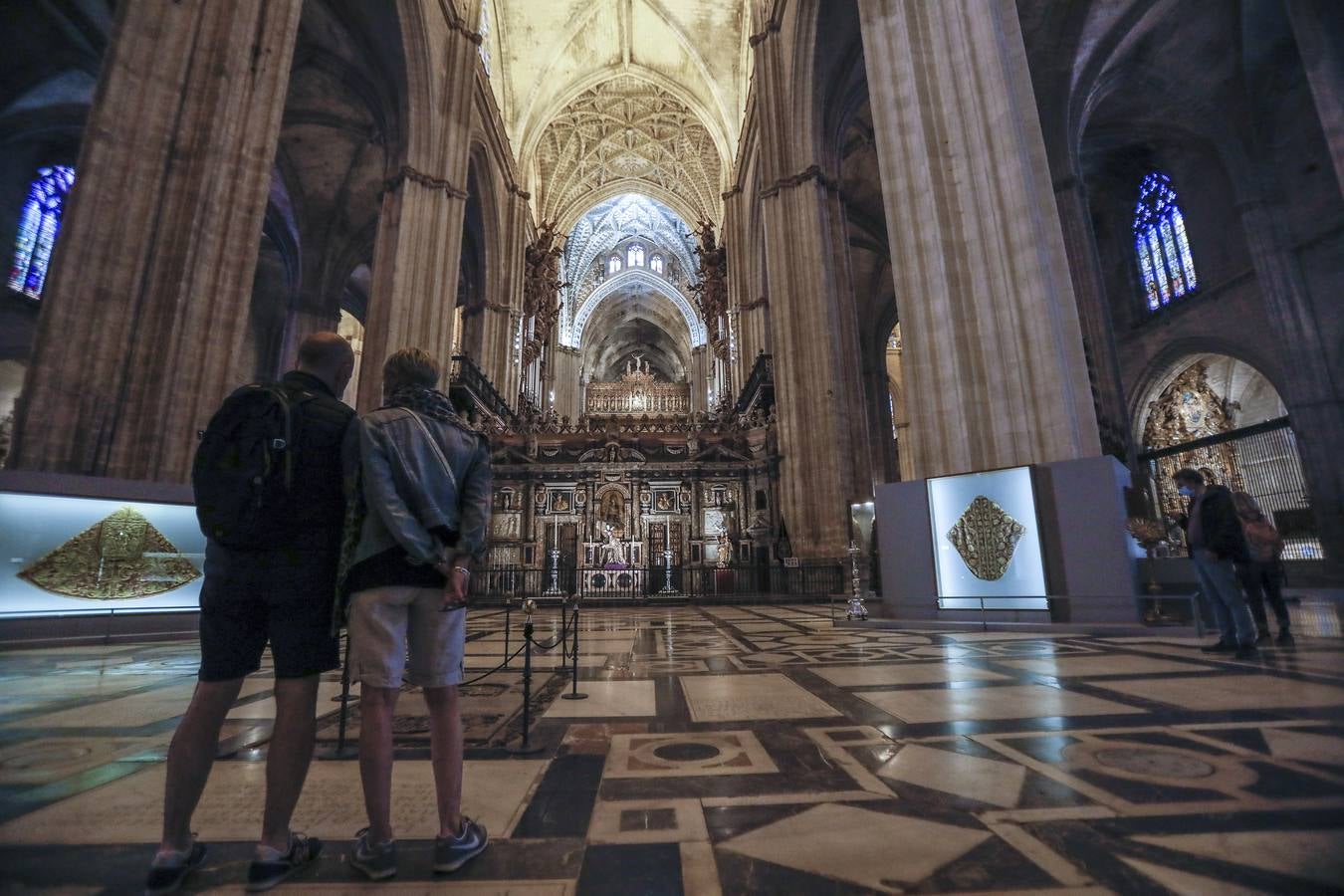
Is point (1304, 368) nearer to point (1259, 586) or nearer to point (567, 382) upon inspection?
point (1259, 586)

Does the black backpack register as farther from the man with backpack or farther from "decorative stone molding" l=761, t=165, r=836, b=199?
"decorative stone molding" l=761, t=165, r=836, b=199

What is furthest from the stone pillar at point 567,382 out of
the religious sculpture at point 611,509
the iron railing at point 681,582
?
the iron railing at point 681,582

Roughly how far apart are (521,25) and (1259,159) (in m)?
27.1

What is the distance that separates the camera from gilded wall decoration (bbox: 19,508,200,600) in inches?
218

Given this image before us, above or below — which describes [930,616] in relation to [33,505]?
below

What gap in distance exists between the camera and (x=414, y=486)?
136 centimetres

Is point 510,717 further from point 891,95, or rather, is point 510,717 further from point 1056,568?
point 891,95

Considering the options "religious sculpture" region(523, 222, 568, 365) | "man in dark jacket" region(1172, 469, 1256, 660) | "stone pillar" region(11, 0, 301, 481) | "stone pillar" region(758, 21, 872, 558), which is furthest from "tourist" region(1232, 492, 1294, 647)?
"religious sculpture" region(523, 222, 568, 365)

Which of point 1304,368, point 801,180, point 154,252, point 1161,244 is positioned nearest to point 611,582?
point 154,252

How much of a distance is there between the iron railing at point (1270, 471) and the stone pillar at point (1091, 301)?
147 inches

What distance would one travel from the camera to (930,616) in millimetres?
6438

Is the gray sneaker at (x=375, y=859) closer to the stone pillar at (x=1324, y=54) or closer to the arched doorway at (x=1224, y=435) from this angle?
the stone pillar at (x=1324, y=54)

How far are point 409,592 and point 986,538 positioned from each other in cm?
639

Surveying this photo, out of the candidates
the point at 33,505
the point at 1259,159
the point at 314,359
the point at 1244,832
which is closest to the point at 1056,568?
the point at 1244,832
